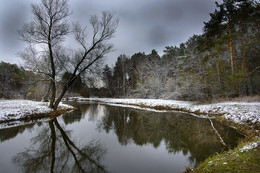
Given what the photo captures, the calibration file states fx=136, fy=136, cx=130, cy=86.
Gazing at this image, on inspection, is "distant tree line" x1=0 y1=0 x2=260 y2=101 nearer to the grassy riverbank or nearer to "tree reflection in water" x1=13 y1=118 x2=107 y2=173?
the grassy riverbank

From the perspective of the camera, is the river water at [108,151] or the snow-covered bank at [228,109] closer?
the river water at [108,151]

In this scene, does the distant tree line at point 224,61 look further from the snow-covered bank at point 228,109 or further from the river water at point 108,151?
the river water at point 108,151

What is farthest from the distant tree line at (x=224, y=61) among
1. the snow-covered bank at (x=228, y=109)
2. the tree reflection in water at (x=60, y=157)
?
the tree reflection in water at (x=60, y=157)

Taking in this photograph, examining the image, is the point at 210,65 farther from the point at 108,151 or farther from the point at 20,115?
the point at 20,115

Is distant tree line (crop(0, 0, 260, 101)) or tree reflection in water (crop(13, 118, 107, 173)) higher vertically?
distant tree line (crop(0, 0, 260, 101))

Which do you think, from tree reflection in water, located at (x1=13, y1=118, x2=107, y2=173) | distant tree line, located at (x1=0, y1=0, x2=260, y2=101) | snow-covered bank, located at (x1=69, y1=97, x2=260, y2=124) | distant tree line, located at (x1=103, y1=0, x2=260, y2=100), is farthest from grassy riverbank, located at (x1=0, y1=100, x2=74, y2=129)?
snow-covered bank, located at (x1=69, y1=97, x2=260, y2=124)

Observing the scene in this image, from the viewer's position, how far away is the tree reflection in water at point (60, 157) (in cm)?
425

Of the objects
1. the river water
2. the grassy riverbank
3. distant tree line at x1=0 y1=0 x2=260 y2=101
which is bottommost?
the river water

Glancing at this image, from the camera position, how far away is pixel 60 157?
4910 millimetres

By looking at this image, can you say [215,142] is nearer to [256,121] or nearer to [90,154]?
[256,121]

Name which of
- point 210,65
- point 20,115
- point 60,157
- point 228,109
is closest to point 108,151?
point 60,157

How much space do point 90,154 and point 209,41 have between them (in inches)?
615

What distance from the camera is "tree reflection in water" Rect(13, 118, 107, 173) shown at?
13.9ft

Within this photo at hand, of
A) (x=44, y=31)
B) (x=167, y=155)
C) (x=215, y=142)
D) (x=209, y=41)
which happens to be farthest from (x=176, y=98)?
(x=44, y=31)
